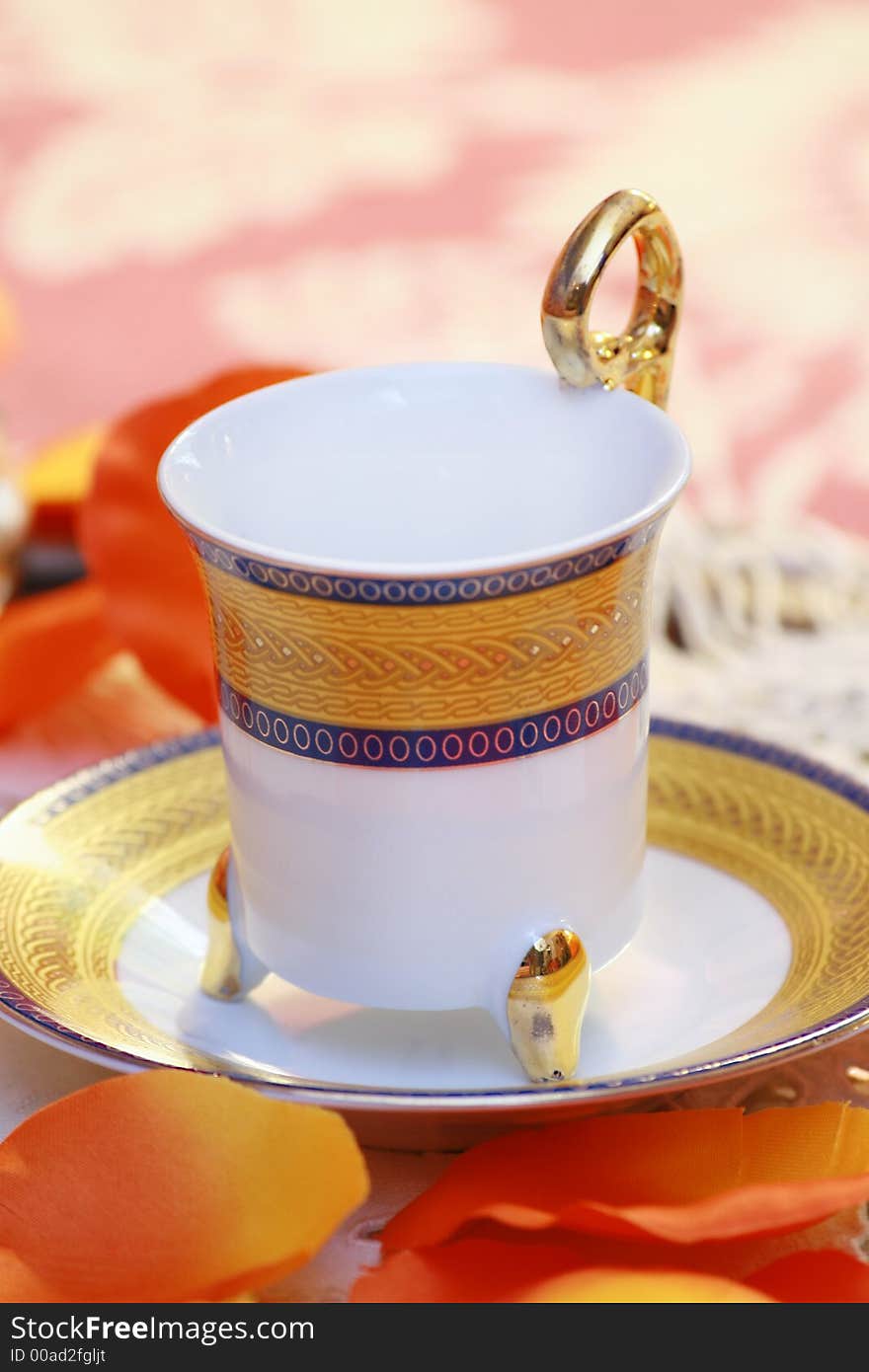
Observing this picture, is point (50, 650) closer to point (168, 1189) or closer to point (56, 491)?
point (56, 491)

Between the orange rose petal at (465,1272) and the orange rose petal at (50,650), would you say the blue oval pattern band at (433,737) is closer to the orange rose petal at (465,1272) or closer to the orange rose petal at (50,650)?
the orange rose petal at (465,1272)

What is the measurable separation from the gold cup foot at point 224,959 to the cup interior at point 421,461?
0.52 ft

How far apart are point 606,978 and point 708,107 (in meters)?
1.42

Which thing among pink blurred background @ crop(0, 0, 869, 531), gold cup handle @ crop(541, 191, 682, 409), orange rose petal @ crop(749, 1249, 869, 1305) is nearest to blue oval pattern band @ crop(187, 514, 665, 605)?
gold cup handle @ crop(541, 191, 682, 409)

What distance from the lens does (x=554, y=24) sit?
207 cm

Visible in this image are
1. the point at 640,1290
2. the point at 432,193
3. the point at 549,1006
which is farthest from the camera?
the point at 432,193

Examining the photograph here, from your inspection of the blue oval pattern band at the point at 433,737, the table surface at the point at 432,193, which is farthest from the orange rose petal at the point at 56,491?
the blue oval pattern band at the point at 433,737

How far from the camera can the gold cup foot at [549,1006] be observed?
0.64m

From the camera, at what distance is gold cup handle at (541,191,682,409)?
699mm

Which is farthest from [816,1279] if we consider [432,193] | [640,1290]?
[432,193]

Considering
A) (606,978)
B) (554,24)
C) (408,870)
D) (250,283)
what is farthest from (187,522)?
(554,24)

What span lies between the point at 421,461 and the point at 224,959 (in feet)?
0.81

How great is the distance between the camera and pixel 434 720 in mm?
620
